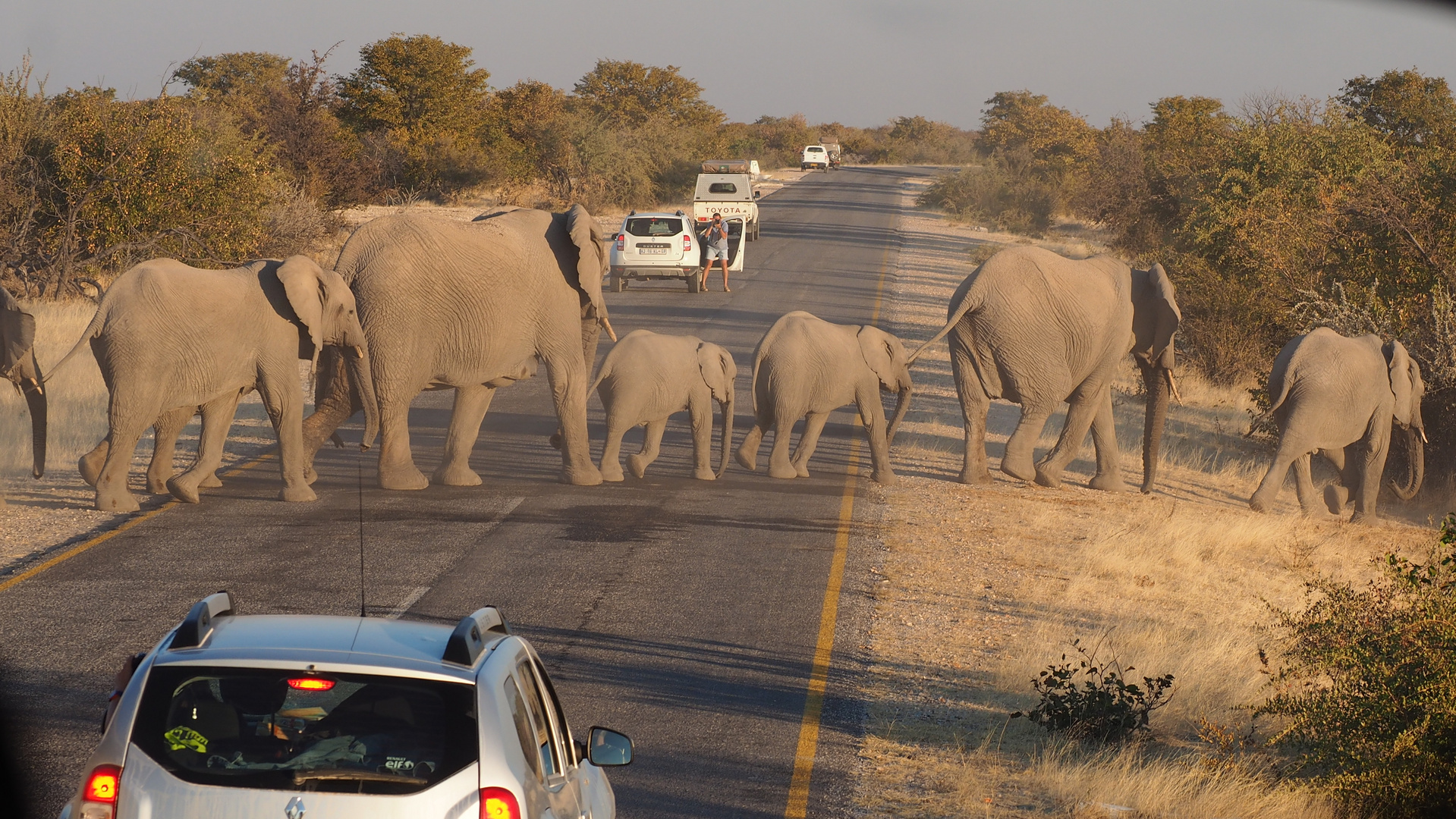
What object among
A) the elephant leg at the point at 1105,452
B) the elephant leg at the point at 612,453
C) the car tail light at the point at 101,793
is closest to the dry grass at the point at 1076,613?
the elephant leg at the point at 1105,452

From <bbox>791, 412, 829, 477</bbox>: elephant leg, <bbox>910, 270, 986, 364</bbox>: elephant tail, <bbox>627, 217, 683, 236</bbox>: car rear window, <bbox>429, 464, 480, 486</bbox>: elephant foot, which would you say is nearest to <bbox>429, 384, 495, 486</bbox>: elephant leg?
<bbox>429, 464, 480, 486</bbox>: elephant foot

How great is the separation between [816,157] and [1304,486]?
93.6 meters

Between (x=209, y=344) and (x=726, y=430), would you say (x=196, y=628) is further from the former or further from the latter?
(x=726, y=430)

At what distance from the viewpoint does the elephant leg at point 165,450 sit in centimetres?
1348

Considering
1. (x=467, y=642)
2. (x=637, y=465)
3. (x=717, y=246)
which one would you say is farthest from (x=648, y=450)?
(x=717, y=246)

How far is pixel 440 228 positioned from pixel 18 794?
869 centimetres

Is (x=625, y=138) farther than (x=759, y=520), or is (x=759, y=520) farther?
(x=625, y=138)

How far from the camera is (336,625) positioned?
4.32m

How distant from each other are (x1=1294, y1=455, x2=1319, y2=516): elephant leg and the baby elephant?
22.5ft

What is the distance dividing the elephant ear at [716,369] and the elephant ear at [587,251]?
1050 mm

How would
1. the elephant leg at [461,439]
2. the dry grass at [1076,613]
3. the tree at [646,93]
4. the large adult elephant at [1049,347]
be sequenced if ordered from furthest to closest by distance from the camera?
the tree at [646,93], the large adult elephant at [1049,347], the elephant leg at [461,439], the dry grass at [1076,613]

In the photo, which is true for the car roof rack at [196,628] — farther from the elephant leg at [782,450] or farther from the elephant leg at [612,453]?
the elephant leg at [782,450]

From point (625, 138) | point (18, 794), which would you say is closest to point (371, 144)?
point (625, 138)

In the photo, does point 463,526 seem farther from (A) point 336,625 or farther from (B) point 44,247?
(B) point 44,247
